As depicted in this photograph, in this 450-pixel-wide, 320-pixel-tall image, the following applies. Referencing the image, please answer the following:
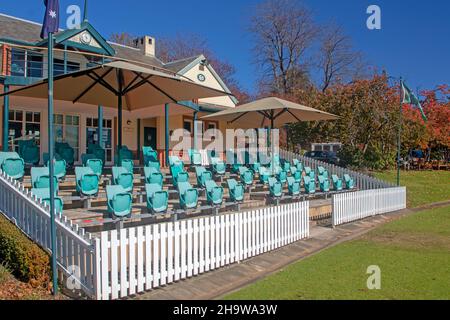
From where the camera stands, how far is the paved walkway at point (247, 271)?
5.58 metres

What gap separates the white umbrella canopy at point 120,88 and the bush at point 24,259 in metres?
3.94

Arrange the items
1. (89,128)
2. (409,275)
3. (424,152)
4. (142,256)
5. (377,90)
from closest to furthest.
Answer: (142,256) < (409,275) < (89,128) < (377,90) < (424,152)

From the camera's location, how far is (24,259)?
18.0 ft

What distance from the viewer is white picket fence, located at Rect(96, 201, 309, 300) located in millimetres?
5188

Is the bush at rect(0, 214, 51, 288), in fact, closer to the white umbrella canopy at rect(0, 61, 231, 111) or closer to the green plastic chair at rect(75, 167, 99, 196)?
the green plastic chair at rect(75, 167, 99, 196)

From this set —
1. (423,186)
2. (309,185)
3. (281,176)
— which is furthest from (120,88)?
(423,186)

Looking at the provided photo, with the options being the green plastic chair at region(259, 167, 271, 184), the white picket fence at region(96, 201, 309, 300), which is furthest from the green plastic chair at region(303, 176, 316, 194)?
the white picket fence at region(96, 201, 309, 300)

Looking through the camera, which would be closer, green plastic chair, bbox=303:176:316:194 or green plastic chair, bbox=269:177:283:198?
green plastic chair, bbox=269:177:283:198

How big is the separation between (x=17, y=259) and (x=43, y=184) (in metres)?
2.31

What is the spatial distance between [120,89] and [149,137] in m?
11.8

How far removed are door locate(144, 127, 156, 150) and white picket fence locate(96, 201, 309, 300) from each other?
13.8 metres

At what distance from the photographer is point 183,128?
2234 centimetres

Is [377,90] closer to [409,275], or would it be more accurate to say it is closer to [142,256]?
[409,275]
